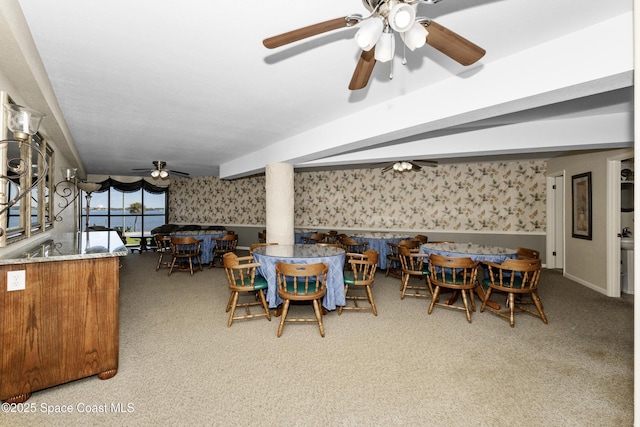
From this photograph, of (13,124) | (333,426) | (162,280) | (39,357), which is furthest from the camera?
(162,280)

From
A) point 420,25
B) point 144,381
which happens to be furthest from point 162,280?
point 420,25

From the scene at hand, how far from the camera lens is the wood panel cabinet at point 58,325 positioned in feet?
6.58

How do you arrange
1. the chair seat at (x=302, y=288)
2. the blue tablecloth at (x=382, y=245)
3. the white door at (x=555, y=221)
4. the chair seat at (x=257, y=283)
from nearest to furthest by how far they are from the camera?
the chair seat at (x=302, y=288), the chair seat at (x=257, y=283), the blue tablecloth at (x=382, y=245), the white door at (x=555, y=221)

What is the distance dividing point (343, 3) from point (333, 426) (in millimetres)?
2506

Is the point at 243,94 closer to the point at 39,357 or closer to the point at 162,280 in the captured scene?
the point at 39,357

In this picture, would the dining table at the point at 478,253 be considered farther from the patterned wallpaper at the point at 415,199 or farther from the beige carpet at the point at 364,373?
the patterned wallpaper at the point at 415,199

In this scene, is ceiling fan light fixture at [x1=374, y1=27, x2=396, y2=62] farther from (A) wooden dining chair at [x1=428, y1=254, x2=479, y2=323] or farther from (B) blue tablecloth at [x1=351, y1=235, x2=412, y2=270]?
(B) blue tablecloth at [x1=351, y1=235, x2=412, y2=270]

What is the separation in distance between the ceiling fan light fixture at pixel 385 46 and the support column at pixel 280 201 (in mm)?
3960

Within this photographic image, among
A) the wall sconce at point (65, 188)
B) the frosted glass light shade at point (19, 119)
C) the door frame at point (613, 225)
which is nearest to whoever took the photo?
the frosted glass light shade at point (19, 119)

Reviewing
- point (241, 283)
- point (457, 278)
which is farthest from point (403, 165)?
point (241, 283)

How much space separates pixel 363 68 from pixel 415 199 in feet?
20.0

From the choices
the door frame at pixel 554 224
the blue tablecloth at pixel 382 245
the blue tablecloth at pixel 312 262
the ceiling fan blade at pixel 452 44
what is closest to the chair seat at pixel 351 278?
the blue tablecloth at pixel 312 262

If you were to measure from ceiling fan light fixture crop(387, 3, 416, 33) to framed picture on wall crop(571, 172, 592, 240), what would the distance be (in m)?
5.62

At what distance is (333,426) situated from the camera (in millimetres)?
1881
